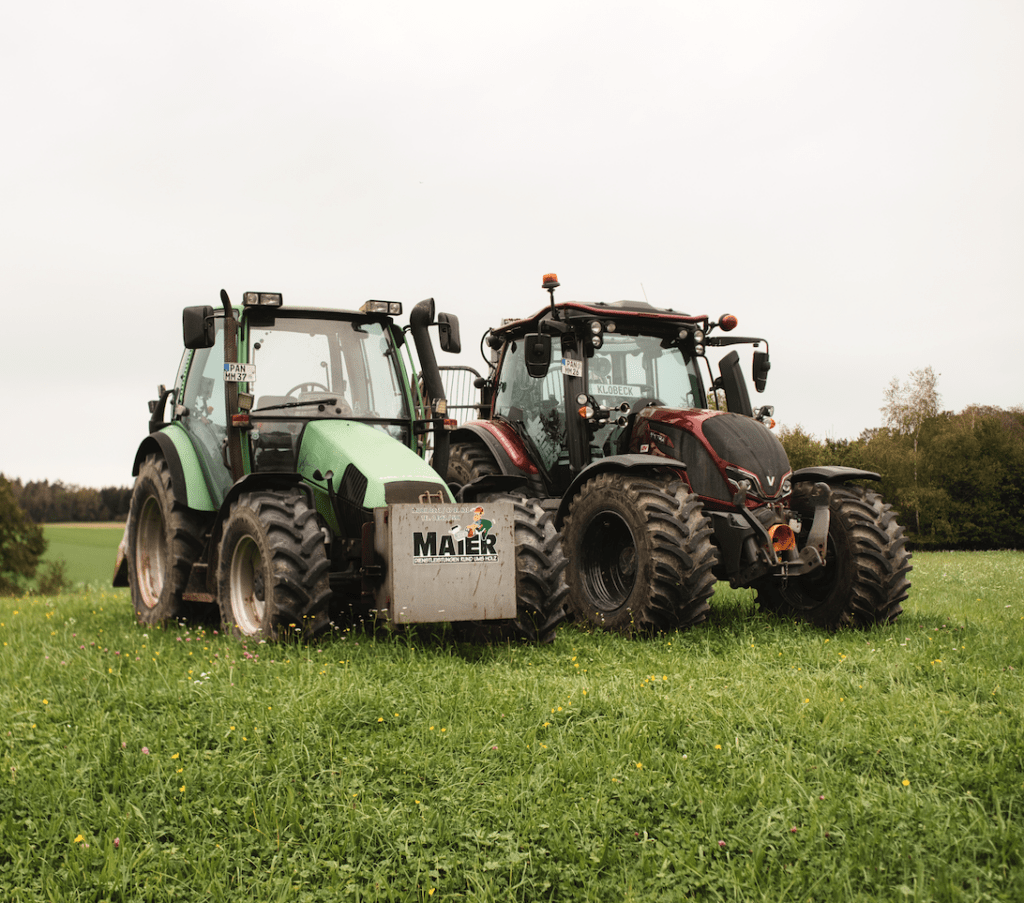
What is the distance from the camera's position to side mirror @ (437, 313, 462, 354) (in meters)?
7.20

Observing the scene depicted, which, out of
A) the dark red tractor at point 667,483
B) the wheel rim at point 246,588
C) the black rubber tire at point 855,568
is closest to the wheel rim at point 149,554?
the wheel rim at point 246,588

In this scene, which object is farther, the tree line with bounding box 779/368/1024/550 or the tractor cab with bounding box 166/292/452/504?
the tree line with bounding box 779/368/1024/550

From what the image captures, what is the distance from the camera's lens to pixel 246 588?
262 inches

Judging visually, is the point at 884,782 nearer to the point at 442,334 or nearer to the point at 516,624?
the point at 516,624

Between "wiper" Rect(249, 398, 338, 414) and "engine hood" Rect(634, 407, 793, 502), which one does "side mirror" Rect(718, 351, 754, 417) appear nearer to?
"engine hood" Rect(634, 407, 793, 502)

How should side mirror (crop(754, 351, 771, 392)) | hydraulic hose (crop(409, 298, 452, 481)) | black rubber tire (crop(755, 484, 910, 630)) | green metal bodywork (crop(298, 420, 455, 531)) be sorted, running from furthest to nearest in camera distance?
side mirror (crop(754, 351, 771, 392)) → black rubber tire (crop(755, 484, 910, 630)) → hydraulic hose (crop(409, 298, 452, 481)) → green metal bodywork (crop(298, 420, 455, 531))

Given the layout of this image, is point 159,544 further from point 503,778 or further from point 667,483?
point 503,778

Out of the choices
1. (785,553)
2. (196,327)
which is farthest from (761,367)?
(196,327)

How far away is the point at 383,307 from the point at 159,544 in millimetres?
2961

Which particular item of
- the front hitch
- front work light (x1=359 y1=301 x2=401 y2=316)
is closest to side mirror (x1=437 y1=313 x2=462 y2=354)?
front work light (x1=359 y1=301 x2=401 y2=316)

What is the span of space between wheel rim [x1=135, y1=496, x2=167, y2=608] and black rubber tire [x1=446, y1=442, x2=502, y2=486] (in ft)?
9.19

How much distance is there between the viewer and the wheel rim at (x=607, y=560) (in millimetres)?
7645

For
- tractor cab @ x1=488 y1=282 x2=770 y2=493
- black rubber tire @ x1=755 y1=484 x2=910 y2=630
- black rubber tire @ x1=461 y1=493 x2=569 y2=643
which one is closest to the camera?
black rubber tire @ x1=461 y1=493 x2=569 y2=643

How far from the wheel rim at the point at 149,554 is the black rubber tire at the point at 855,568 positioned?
17.6ft
